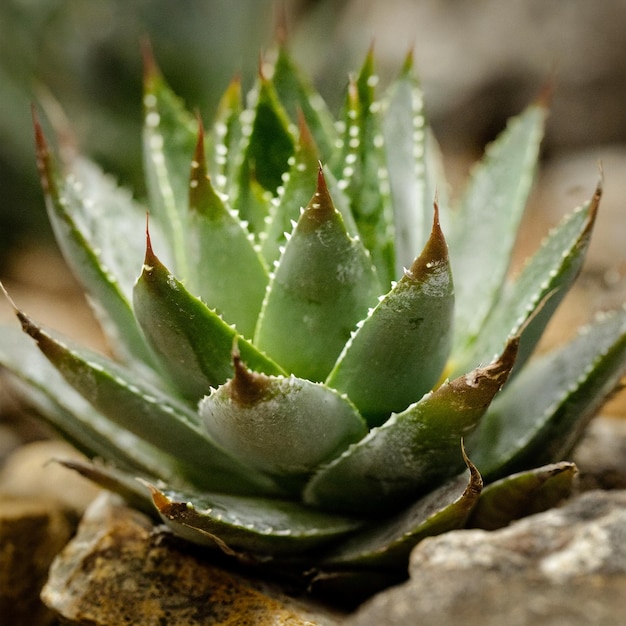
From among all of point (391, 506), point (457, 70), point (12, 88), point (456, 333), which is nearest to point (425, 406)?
point (391, 506)

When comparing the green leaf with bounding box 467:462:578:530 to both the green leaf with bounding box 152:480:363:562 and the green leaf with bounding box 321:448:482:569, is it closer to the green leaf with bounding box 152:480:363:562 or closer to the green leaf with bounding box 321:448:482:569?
the green leaf with bounding box 321:448:482:569

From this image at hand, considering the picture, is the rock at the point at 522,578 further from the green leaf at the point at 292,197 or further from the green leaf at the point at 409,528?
the green leaf at the point at 292,197

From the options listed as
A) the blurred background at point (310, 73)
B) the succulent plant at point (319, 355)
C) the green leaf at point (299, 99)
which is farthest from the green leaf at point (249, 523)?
the blurred background at point (310, 73)

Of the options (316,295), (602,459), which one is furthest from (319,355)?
(602,459)

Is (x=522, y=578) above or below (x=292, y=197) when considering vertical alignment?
below

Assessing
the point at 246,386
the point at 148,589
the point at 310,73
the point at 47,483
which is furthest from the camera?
the point at 310,73

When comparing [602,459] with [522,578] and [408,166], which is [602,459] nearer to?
[408,166]

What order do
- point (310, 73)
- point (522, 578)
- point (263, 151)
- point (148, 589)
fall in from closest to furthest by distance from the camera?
point (522, 578), point (148, 589), point (263, 151), point (310, 73)

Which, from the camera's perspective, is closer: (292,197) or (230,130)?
(292,197)
